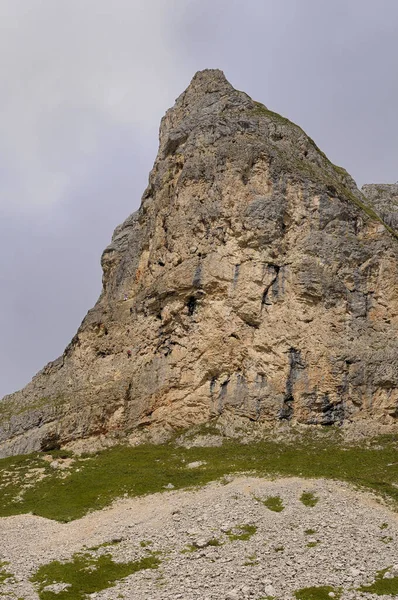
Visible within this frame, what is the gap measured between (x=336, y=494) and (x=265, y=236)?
3484cm

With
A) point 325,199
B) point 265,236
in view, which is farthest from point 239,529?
point 325,199

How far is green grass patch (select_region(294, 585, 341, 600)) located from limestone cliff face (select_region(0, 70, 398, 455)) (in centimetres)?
3361

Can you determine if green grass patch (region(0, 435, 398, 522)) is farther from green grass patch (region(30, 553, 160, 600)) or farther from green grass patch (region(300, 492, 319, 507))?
green grass patch (region(30, 553, 160, 600))

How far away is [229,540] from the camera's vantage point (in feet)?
100

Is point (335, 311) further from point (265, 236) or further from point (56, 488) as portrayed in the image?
point (56, 488)

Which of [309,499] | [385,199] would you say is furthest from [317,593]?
[385,199]

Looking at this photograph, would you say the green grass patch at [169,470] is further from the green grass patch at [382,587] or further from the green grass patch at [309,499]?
the green grass patch at [382,587]

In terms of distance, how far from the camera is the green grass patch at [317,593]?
2220 centimetres

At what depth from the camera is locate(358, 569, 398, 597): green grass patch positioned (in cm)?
2223

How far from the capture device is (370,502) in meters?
35.1

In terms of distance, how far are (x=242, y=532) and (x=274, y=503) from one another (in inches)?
192

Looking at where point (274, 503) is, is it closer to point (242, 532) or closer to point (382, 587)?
point (242, 532)

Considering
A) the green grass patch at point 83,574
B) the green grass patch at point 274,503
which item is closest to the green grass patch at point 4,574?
the green grass patch at point 83,574

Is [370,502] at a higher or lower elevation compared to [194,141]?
lower
